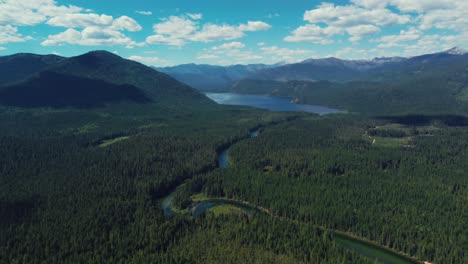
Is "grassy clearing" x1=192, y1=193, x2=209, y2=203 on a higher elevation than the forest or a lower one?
lower

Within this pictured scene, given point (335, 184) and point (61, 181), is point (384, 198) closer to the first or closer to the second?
point (335, 184)

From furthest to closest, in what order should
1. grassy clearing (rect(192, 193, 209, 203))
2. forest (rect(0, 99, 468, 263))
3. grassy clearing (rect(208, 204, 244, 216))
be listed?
grassy clearing (rect(192, 193, 209, 203)) → grassy clearing (rect(208, 204, 244, 216)) → forest (rect(0, 99, 468, 263))

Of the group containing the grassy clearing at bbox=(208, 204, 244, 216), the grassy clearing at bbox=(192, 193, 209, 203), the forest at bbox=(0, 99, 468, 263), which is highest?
the forest at bbox=(0, 99, 468, 263)

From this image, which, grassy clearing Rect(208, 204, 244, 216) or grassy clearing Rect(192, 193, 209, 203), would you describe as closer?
grassy clearing Rect(208, 204, 244, 216)

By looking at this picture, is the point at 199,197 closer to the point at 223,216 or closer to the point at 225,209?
the point at 225,209

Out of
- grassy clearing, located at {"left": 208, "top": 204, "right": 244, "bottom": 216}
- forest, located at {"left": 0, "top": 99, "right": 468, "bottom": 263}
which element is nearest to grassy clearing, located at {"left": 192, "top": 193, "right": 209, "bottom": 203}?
forest, located at {"left": 0, "top": 99, "right": 468, "bottom": 263}

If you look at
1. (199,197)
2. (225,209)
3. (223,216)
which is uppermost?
(223,216)

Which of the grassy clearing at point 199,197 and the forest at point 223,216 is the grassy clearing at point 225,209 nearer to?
the forest at point 223,216

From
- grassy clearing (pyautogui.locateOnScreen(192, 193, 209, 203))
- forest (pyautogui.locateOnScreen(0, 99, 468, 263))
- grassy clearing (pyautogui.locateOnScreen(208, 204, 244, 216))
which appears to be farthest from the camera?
grassy clearing (pyautogui.locateOnScreen(192, 193, 209, 203))

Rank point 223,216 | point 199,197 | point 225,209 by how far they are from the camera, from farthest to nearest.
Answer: point 199,197, point 225,209, point 223,216

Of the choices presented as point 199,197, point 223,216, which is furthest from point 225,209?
point 199,197

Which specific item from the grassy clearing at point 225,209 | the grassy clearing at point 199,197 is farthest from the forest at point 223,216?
the grassy clearing at point 225,209

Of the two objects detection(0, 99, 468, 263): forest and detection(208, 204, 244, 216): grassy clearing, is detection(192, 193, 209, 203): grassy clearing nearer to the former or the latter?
detection(0, 99, 468, 263): forest
